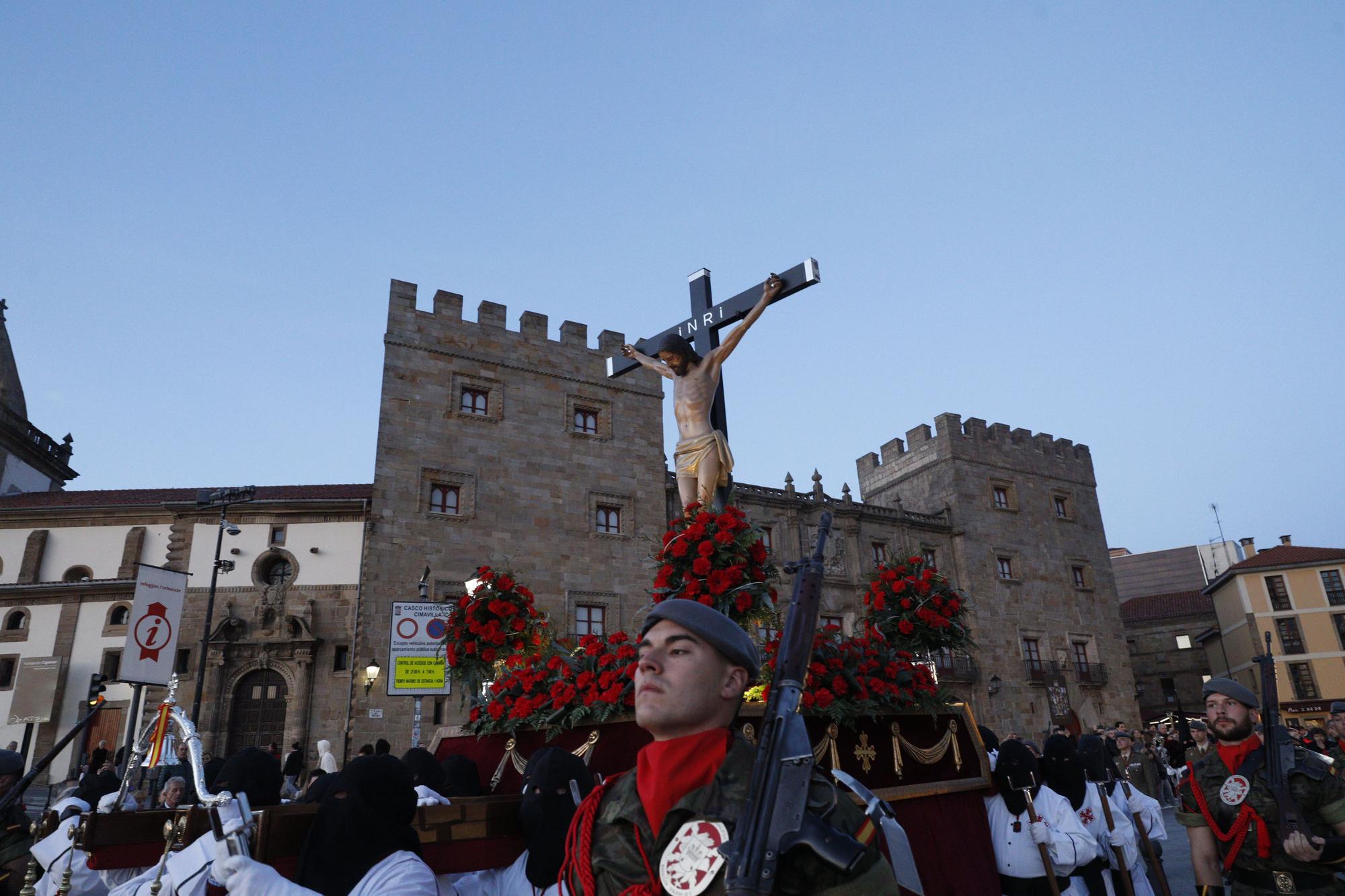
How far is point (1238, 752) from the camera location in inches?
191

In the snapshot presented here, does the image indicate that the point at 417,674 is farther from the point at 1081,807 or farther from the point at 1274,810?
the point at 1274,810

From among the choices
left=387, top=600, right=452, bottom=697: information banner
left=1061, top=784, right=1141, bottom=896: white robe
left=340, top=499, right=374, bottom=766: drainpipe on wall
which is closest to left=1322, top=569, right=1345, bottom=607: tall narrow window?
left=1061, top=784, right=1141, bottom=896: white robe

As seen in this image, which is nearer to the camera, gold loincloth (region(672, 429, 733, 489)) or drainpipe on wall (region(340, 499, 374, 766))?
gold loincloth (region(672, 429, 733, 489))

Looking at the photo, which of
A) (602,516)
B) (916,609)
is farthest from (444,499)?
(916,609)

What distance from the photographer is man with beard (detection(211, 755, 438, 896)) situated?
124 inches

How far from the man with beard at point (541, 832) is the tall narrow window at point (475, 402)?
20.7m

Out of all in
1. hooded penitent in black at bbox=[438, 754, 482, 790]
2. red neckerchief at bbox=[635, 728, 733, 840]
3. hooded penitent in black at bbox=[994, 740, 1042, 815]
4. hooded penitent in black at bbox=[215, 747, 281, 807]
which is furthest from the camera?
hooded penitent in black at bbox=[994, 740, 1042, 815]

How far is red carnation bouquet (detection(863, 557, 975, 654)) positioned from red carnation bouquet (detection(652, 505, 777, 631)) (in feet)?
4.21

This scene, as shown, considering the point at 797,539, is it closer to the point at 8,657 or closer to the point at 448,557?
the point at 448,557

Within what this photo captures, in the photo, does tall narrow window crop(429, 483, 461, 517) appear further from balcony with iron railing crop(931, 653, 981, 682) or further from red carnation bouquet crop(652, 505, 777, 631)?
balcony with iron railing crop(931, 653, 981, 682)

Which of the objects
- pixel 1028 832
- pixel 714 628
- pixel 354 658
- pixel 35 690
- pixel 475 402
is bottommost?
pixel 1028 832

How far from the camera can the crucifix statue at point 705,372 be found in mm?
7934

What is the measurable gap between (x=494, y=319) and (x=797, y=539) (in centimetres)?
1354

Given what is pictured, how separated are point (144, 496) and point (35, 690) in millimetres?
6562
